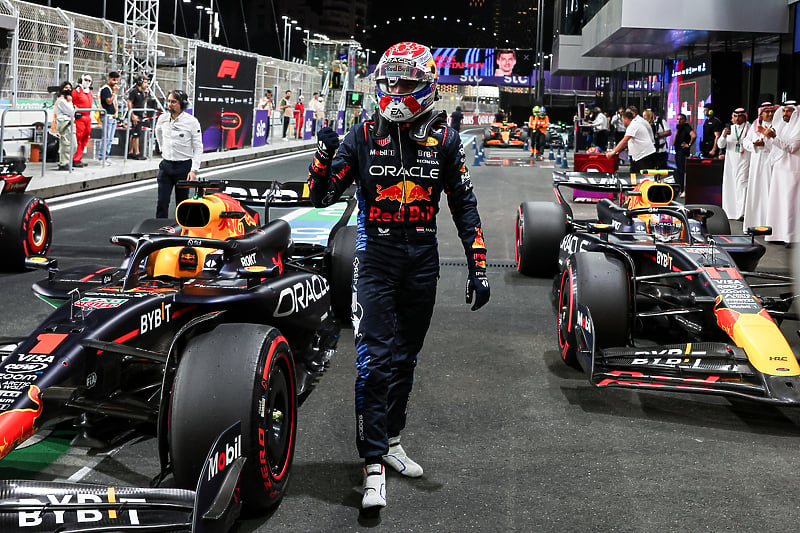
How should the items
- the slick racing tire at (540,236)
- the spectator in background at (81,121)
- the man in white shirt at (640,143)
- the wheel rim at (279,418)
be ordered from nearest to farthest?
the wheel rim at (279,418)
the slick racing tire at (540,236)
the man in white shirt at (640,143)
the spectator in background at (81,121)

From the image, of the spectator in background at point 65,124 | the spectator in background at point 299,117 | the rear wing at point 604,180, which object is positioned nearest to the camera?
the rear wing at point 604,180

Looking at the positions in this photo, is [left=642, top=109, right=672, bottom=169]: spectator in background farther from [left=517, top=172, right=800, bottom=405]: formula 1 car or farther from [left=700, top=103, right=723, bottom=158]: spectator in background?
[left=517, top=172, right=800, bottom=405]: formula 1 car

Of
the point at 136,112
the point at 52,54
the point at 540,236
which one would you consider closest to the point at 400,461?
the point at 540,236

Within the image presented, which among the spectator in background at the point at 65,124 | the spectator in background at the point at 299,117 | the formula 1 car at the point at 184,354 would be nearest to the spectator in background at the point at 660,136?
the spectator in background at the point at 65,124

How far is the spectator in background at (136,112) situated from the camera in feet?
77.6

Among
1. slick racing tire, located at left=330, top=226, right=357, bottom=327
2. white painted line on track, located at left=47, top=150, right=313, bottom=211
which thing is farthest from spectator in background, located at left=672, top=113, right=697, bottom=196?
slick racing tire, located at left=330, top=226, right=357, bottom=327

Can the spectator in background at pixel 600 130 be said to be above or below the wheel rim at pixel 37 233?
above

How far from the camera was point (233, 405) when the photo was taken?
13.0 feet

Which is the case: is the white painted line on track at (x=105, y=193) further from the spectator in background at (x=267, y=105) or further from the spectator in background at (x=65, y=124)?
the spectator in background at (x=267, y=105)

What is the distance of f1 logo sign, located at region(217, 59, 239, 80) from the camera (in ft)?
91.9

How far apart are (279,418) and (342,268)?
9.80ft

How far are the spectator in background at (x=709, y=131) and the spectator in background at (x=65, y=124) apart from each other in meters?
12.8

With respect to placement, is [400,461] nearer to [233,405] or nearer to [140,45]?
[233,405]

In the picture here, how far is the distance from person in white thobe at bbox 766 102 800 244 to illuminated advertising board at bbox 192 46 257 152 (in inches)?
659
